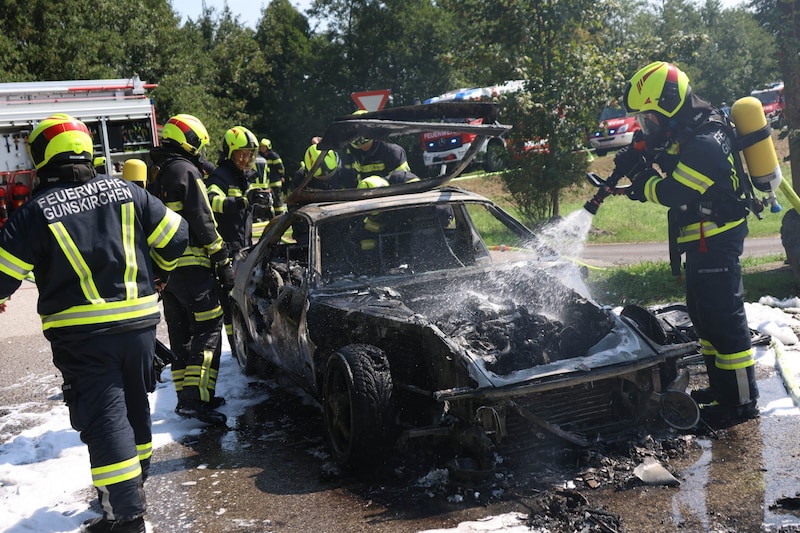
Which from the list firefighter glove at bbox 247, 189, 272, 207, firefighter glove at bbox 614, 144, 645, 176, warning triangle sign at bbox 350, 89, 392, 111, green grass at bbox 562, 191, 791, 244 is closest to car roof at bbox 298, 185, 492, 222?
firefighter glove at bbox 247, 189, 272, 207

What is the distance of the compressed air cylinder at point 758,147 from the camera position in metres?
5.52

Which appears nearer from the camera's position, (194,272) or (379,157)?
(194,272)

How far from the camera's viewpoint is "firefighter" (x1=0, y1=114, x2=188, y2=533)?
4.00m

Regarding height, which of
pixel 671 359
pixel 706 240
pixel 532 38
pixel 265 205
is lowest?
pixel 671 359

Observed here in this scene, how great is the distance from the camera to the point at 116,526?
413cm

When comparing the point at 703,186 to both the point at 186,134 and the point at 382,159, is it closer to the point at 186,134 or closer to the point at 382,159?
the point at 186,134

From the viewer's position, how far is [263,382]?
738 cm

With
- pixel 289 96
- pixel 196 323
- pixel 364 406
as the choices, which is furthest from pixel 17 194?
pixel 289 96

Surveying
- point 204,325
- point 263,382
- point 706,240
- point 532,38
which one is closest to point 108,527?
point 204,325

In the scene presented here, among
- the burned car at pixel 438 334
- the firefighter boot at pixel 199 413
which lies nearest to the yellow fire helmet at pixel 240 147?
the burned car at pixel 438 334

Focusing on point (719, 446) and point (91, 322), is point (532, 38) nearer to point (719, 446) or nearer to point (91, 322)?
point (719, 446)

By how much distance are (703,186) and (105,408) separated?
385 cm

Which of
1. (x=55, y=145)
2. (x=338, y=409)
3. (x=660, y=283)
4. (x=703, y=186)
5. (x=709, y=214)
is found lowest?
(x=660, y=283)

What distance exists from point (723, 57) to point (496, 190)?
1911 cm
